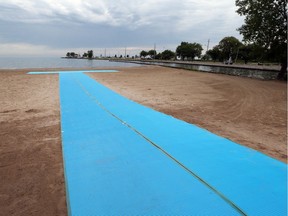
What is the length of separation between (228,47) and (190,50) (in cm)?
2118

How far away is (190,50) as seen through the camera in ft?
272

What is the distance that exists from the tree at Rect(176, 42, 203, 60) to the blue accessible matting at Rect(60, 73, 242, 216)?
8383 cm

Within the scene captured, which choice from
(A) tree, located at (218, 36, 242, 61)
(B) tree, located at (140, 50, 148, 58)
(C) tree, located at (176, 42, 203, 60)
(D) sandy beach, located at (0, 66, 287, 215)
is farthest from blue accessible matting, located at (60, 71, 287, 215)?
(B) tree, located at (140, 50, 148, 58)

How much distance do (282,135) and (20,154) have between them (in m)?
6.29

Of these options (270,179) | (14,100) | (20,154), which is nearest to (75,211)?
(20,154)

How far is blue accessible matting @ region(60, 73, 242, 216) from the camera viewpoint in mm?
2650

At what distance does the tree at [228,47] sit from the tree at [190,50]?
18363 mm

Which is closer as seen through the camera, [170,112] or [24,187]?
[24,187]

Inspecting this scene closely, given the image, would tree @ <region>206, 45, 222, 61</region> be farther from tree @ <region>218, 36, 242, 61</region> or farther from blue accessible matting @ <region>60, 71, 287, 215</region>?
blue accessible matting @ <region>60, 71, 287, 215</region>

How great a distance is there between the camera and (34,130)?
5422 millimetres

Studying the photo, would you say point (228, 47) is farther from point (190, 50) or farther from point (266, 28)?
point (266, 28)

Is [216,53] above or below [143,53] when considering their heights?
above

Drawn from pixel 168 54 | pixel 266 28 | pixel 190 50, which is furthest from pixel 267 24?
pixel 168 54

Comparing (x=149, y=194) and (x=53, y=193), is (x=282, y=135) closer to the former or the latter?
(x=149, y=194)
